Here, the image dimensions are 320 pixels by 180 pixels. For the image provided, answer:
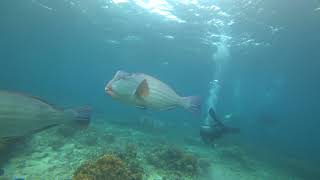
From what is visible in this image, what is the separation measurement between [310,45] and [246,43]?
5.83 m

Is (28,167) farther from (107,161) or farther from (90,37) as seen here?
(90,37)

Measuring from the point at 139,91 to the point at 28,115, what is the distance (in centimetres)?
111

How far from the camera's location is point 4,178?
9.60m

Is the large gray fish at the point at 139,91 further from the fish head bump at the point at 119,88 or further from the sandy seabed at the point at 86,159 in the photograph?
the sandy seabed at the point at 86,159

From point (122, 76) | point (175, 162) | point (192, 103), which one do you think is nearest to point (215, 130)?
point (175, 162)

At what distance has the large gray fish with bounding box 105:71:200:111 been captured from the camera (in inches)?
136

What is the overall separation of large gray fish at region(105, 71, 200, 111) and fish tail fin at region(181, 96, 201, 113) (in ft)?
0.95

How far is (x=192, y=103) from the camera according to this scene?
13.5 feet

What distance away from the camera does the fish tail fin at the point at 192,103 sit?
4.02 m

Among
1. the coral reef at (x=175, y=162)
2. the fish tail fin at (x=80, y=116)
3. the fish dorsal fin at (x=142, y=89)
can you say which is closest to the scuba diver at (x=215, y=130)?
the coral reef at (x=175, y=162)

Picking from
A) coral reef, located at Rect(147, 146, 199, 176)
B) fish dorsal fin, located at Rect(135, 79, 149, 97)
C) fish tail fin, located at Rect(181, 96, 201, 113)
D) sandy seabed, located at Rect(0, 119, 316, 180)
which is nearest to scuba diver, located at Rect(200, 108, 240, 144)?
sandy seabed, located at Rect(0, 119, 316, 180)

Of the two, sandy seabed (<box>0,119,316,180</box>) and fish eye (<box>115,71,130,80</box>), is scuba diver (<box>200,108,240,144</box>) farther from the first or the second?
fish eye (<box>115,71,130,80</box>)

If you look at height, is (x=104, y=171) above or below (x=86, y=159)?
above

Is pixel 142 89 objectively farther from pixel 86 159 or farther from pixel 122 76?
pixel 86 159
